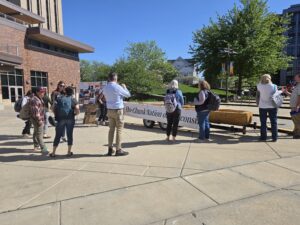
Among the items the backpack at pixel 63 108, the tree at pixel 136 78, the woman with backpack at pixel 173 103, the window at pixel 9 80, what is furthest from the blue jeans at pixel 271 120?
the tree at pixel 136 78

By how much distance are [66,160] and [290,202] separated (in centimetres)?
425

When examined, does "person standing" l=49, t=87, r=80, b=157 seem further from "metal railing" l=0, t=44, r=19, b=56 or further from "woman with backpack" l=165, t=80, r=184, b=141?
"metal railing" l=0, t=44, r=19, b=56

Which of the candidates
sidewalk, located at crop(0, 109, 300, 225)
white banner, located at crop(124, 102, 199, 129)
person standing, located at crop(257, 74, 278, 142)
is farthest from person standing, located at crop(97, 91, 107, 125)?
person standing, located at crop(257, 74, 278, 142)

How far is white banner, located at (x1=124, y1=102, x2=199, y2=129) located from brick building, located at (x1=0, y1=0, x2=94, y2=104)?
19282 mm

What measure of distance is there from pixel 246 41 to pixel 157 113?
1013 inches

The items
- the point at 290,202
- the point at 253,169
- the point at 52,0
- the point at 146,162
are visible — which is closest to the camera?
the point at 290,202

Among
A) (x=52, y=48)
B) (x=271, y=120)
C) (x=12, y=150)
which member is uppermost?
(x=52, y=48)

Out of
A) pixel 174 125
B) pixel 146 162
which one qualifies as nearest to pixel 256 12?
pixel 174 125

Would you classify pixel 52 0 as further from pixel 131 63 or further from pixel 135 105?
pixel 135 105

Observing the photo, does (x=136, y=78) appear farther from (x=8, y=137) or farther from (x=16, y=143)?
(x=16, y=143)

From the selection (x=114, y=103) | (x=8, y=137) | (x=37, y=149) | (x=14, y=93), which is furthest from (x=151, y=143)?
(x=14, y=93)

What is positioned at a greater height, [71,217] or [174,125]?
[174,125]

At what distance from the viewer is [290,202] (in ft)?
13.3

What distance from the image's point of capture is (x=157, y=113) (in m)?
10.8
